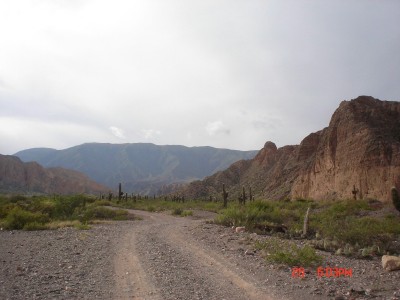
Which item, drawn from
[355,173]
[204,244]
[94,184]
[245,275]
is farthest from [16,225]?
[94,184]

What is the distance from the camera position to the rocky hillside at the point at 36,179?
433 ft

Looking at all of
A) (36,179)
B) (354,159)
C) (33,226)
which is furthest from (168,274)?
(36,179)

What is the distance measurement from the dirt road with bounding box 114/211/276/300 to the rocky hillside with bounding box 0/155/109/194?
120254mm

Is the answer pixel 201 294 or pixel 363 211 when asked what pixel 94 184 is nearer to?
pixel 363 211

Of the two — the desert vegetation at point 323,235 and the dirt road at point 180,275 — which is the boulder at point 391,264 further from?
the dirt road at point 180,275

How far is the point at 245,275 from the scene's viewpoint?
8852mm

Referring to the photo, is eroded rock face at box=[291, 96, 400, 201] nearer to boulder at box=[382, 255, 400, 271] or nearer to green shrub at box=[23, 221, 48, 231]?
boulder at box=[382, 255, 400, 271]

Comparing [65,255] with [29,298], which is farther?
[65,255]

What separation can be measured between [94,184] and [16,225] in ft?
497

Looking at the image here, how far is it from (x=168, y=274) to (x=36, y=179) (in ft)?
481

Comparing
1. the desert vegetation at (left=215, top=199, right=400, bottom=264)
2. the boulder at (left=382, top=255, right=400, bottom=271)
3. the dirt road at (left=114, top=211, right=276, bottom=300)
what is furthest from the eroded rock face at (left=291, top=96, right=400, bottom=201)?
the dirt road at (left=114, top=211, right=276, bottom=300)

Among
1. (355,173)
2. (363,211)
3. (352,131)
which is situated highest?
(352,131)

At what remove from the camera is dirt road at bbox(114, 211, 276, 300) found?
733 centimetres

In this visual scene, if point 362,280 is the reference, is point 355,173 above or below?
above
